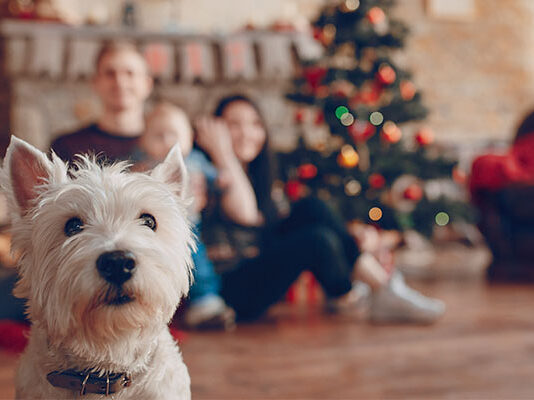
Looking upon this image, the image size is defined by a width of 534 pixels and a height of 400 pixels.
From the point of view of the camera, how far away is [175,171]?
748mm

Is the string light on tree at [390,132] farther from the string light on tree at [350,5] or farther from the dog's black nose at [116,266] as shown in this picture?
the dog's black nose at [116,266]

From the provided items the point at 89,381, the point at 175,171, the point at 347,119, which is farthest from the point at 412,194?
the point at 89,381

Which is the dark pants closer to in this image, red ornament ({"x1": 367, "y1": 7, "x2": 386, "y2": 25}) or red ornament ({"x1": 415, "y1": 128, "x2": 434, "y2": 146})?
red ornament ({"x1": 415, "y1": 128, "x2": 434, "y2": 146})

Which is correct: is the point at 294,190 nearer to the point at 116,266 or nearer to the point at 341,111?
the point at 341,111

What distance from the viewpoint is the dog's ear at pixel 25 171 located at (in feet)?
2.17

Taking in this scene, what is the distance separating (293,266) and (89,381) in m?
1.62

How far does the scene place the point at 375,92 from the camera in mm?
3398

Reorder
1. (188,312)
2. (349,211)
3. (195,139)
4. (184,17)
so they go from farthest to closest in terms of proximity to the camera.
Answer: (184,17)
(349,211)
(195,139)
(188,312)

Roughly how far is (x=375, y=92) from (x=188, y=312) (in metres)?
1.90

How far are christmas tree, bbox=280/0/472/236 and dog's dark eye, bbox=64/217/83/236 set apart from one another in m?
2.64

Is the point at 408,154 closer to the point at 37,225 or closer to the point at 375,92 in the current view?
the point at 375,92

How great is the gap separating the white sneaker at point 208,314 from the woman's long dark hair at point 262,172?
1.70ft

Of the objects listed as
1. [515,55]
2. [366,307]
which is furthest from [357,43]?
[515,55]

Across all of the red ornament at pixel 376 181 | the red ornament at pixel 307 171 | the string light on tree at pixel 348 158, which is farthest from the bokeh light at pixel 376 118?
the red ornament at pixel 307 171
